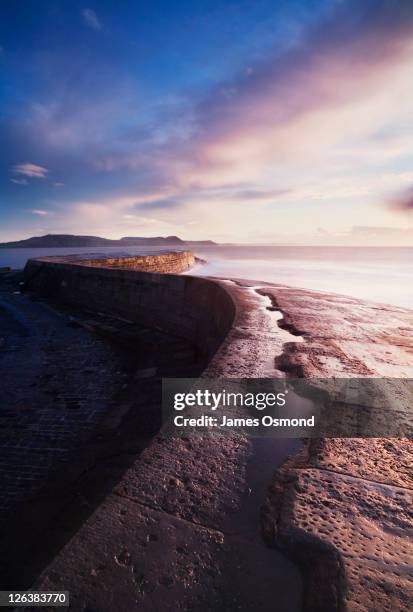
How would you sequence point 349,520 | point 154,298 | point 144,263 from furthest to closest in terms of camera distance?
1. point 144,263
2. point 154,298
3. point 349,520

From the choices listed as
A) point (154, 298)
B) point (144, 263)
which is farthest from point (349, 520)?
point (144, 263)

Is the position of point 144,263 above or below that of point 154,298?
above

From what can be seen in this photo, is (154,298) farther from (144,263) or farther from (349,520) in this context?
(144,263)

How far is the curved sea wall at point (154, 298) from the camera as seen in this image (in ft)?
21.6

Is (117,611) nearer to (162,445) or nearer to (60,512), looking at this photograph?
(162,445)

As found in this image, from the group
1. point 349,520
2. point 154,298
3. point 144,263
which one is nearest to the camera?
point 349,520

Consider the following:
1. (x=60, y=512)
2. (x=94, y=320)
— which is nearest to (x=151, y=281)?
(x=94, y=320)

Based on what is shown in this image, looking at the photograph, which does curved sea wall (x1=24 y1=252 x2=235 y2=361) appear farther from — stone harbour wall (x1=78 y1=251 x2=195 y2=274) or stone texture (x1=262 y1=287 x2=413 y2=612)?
stone texture (x1=262 y1=287 x2=413 y2=612)

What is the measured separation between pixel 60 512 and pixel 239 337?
2422mm

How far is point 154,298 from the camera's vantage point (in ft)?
29.4

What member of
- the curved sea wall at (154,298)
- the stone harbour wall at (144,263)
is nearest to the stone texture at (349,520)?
the curved sea wall at (154,298)

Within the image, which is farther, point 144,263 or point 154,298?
point 144,263

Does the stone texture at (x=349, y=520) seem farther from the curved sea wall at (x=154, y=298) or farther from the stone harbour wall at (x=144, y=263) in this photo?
the stone harbour wall at (x=144, y=263)

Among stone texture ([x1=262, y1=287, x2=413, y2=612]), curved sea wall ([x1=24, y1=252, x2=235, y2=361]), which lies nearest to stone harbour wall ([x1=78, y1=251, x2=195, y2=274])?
curved sea wall ([x1=24, y1=252, x2=235, y2=361])
